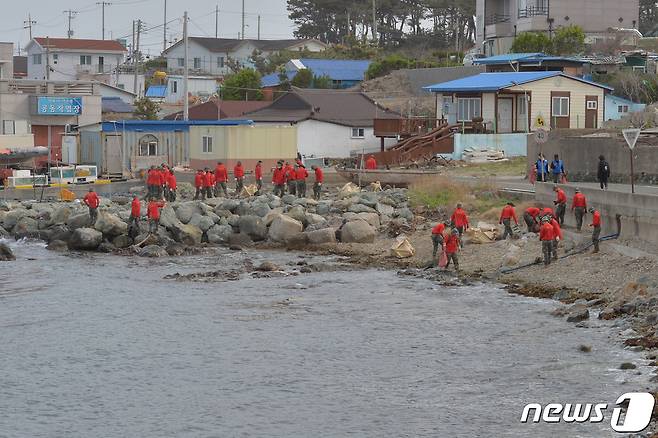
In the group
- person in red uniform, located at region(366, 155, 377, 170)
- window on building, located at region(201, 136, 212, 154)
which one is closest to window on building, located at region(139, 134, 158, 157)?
window on building, located at region(201, 136, 212, 154)

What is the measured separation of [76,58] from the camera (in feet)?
334

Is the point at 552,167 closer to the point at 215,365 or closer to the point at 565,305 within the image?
the point at 565,305

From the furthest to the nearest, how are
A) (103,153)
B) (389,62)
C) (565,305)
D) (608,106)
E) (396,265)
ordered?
1. (389,62)
2. (608,106)
3. (103,153)
4. (396,265)
5. (565,305)

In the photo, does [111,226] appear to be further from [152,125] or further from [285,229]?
[152,125]

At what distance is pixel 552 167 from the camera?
136 feet

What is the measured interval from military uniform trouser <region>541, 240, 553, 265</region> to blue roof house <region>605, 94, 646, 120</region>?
3174 cm

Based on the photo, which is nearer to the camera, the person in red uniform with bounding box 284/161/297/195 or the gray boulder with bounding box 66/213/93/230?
the gray boulder with bounding box 66/213/93/230

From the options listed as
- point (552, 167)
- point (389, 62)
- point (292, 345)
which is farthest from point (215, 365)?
point (389, 62)

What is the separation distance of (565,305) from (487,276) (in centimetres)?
418

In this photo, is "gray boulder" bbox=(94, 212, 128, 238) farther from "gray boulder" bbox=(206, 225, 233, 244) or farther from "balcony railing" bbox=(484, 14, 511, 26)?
"balcony railing" bbox=(484, 14, 511, 26)

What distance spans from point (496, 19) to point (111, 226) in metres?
51.9

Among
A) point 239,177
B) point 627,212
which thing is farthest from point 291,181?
point 627,212

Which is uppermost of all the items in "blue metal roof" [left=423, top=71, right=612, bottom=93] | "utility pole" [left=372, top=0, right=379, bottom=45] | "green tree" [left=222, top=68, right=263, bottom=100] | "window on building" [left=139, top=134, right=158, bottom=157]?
"utility pole" [left=372, top=0, right=379, bottom=45]

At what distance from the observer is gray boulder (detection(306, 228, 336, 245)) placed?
39188 mm
